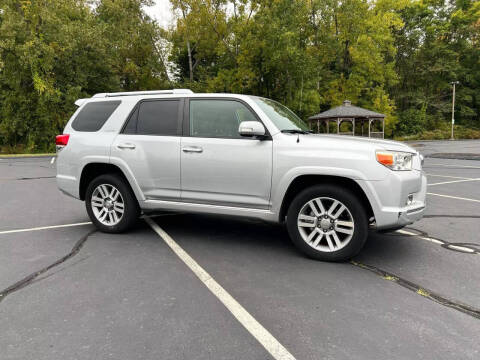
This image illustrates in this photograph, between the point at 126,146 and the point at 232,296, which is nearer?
the point at 232,296

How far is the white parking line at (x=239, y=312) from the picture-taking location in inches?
98.7

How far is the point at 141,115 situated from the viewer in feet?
17.2

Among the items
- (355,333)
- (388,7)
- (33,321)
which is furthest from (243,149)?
(388,7)

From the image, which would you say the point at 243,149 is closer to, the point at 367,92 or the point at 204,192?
the point at 204,192

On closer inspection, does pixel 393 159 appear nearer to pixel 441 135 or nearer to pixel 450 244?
pixel 450 244

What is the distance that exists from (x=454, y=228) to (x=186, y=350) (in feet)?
15.5

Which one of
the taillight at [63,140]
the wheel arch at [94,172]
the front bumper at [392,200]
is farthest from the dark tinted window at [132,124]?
the front bumper at [392,200]

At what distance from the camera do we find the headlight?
154 inches

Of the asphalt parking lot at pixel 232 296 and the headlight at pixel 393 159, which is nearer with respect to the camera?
the asphalt parking lot at pixel 232 296

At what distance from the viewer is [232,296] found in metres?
3.33

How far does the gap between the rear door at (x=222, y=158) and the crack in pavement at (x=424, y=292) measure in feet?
4.54

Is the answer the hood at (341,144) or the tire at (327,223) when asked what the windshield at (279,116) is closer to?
the hood at (341,144)

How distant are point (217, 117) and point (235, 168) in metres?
→ 0.76

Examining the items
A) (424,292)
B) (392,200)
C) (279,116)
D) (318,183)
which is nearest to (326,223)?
(318,183)
